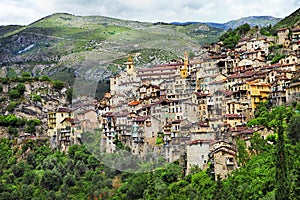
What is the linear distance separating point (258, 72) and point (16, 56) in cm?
4532

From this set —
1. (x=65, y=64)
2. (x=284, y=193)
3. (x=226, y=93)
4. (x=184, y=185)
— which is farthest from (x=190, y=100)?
(x=65, y=64)

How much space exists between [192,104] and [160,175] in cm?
494

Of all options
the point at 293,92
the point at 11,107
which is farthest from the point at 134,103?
the point at 11,107

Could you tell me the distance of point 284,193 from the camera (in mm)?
15188

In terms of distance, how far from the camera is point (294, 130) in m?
19.4

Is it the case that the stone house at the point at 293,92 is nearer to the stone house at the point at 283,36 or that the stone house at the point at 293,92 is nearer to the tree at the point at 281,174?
the tree at the point at 281,174

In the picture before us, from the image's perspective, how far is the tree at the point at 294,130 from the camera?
756 inches

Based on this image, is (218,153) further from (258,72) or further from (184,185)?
(258,72)

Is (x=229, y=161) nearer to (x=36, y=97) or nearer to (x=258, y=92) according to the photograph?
(x=258, y=92)

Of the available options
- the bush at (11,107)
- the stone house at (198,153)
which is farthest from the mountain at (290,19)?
the stone house at (198,153)

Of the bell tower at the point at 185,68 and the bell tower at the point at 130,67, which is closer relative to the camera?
the bell tower at the point at 130,67

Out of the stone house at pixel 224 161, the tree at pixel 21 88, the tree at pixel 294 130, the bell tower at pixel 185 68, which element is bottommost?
the stone house at pixel 224 161

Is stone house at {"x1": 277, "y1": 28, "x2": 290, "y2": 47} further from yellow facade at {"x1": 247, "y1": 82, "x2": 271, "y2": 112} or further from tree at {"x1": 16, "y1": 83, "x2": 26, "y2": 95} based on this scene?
tree at {"x1": 16, "y1": 83, "x2": 26, "y2": 95}

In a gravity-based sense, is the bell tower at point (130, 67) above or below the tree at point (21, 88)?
above
